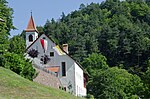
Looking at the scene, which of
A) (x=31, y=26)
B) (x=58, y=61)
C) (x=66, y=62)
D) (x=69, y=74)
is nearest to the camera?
(x=58, y=61)

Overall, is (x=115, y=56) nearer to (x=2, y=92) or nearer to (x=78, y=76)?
(x=78, y=76)

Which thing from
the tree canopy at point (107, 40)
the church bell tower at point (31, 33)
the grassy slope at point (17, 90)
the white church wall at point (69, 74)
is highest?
the tree canopy at point (107, 40)

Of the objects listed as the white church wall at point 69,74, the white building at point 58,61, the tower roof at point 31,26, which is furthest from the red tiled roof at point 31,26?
the white church wall at point 69,74

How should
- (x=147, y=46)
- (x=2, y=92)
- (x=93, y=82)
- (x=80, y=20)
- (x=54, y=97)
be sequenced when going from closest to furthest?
(x=2, y=92) → (x=54, y=97) → (x=93, y=82) → (x=147, y=46) → (x=80, y=20)

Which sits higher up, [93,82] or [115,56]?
[115,56]

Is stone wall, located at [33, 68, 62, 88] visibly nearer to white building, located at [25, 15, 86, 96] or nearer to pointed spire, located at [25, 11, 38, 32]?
white building, located at [25, 15, 86, 96]

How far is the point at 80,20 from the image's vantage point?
508ft

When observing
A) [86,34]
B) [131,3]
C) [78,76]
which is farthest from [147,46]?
[78,76]

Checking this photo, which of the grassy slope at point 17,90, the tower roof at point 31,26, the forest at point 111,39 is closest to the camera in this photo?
the grassy slope at point 17,90

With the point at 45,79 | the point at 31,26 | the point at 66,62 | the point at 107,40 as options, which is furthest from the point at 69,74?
the point at 107,40

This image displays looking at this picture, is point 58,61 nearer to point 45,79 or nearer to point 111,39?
point 45,79

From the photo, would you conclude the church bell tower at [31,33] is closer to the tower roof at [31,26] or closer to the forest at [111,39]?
the tower roof at [31,26]

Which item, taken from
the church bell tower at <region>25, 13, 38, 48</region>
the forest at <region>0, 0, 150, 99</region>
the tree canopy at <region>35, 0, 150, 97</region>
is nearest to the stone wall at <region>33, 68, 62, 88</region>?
the church bell tower at <region>25, 13, 38, 48</region>

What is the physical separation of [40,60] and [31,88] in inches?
1608
